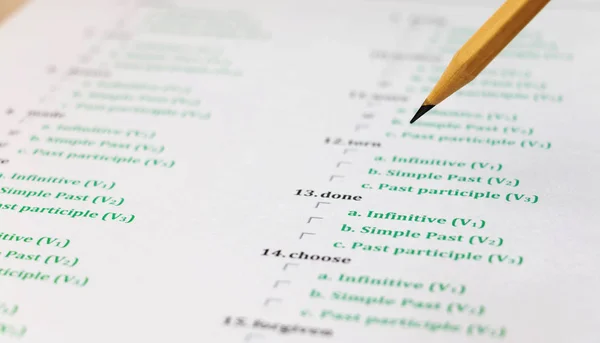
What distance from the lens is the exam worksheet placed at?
0.36m

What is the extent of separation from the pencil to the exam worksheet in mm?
71

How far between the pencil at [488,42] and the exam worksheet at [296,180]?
0.23 ft

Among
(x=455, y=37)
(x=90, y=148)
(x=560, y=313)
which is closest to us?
(x=560, y=313)

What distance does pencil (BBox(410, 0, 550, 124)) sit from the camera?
37 cm


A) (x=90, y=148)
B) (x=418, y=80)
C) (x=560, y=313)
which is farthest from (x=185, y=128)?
(x=560, y=313)

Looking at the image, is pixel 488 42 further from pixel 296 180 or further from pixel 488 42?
pixel 296 180

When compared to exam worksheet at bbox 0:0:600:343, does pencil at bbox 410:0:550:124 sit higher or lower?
higher

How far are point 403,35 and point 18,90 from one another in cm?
33

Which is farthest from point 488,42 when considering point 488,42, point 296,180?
point 296,180

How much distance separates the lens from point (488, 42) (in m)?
0.38

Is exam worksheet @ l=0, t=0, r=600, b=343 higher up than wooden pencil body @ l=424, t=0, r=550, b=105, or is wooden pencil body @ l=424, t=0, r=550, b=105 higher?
wooden pencil body @ l=424, t=0, r=550, b=105

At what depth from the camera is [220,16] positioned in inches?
26.5

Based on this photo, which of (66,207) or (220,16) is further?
(220,16)

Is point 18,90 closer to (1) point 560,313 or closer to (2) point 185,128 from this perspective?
(2) point 185,128
